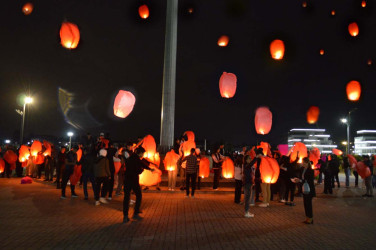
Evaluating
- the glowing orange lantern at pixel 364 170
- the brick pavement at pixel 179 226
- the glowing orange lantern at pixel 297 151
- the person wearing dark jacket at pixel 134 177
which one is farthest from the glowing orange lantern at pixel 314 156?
the person wearing dark jacket at pixel 134 177

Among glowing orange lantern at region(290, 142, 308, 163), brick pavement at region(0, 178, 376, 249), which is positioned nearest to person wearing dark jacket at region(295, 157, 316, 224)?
brick pavement at region(0, 178, 376, 249)

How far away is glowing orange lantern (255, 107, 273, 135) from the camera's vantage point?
1340cm

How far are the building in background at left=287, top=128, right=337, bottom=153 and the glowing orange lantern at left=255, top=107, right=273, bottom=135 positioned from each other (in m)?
123

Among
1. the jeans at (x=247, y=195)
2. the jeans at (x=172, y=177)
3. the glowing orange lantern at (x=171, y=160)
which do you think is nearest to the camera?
the jeans at (x=247, y=195)

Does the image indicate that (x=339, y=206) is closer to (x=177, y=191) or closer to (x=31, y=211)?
(x=177, y=191)

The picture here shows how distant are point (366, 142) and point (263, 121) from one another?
130914 millimetres

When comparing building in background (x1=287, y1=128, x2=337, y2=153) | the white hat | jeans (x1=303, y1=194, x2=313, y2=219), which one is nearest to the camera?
jeans (x1=303, y1=194, x2=313, y2=219)

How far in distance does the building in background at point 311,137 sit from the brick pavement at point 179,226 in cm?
12629

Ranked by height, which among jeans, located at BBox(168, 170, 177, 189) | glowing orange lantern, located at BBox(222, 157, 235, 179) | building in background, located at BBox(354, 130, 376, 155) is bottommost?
jeans, located at BBox(168, 170, 177, 189)

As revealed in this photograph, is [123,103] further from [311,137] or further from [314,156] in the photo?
[311,137]

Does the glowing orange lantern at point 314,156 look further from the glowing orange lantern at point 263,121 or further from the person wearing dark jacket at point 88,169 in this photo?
the person wearing dark jacket at point 88,169

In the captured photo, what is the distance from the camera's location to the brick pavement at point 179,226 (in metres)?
6.38

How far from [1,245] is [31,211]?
3.48 meters

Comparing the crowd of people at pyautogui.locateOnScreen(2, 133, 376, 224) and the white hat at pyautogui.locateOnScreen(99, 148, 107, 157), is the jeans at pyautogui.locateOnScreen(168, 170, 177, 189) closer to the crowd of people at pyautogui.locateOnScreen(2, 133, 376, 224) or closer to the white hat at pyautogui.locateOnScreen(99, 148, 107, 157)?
the crowd of people at pyautogui.locateOnScreen(2, 133, 376, 224)
